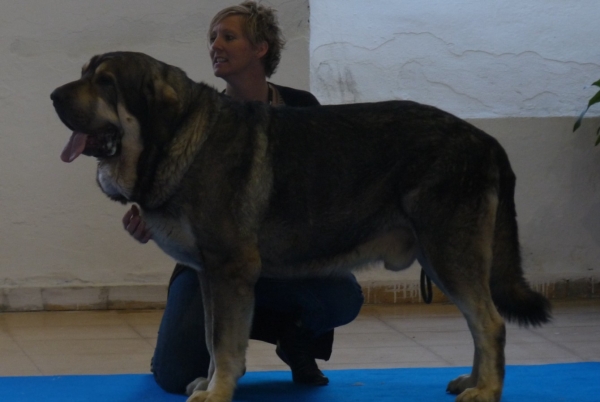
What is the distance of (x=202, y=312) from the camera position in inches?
123

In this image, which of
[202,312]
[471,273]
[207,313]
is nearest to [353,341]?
[202,312]

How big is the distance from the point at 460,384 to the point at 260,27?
5.23ft

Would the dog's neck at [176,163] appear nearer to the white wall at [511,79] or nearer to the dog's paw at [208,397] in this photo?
the dog's paw at [208,397]

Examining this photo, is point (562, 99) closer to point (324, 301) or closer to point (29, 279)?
point (324, 301)

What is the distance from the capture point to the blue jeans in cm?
304

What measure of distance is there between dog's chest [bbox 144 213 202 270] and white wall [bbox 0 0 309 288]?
91.4 inches

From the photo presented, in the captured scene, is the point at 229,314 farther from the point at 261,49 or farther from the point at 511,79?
the point at 511,79

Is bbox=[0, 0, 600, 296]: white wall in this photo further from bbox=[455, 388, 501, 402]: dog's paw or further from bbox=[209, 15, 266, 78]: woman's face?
bbox=[455, 388, 501, 402]: dog's paw

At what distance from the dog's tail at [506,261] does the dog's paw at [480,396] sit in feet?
0.84

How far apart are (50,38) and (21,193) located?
928 mm

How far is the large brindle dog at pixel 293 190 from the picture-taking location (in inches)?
99.3

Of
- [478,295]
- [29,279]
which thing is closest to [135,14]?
[29,279]

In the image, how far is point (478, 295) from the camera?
102 inches

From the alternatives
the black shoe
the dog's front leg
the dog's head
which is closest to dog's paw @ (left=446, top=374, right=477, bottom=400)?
the black shoe
